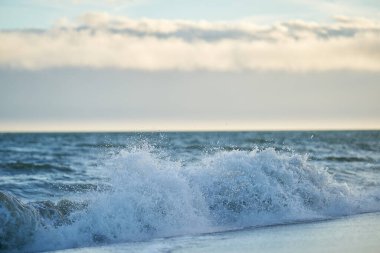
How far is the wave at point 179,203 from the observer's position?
34.0 ft

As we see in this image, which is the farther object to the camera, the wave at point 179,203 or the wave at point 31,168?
the wave at point 31,168

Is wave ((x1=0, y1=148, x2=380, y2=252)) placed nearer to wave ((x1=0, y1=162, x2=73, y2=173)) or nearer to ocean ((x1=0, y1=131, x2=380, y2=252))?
ocean ((x1=0, y1=131, x2=380, y2=252))

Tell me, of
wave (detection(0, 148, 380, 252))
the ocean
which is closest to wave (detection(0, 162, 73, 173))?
the ocean

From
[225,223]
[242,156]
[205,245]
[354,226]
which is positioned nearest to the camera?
[205,245]

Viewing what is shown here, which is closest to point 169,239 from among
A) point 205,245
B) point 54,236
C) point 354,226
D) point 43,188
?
point 205,245

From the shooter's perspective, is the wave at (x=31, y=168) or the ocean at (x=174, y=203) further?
the wave at (x=31, y=168)

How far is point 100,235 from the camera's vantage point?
34.2 ft

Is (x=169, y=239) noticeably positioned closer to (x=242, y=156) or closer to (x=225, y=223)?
(x=225, y=223)

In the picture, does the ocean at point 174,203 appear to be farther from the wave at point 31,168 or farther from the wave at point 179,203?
the wave at point 31,168

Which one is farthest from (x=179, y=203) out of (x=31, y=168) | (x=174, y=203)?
(x=31, y=168)

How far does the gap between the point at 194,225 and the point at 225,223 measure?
2.72 feet

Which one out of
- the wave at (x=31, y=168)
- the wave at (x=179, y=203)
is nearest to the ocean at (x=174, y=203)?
the wave at (x=179, y=203)

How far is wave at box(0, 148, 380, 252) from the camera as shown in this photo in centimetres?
1035

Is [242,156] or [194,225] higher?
[242,156]
